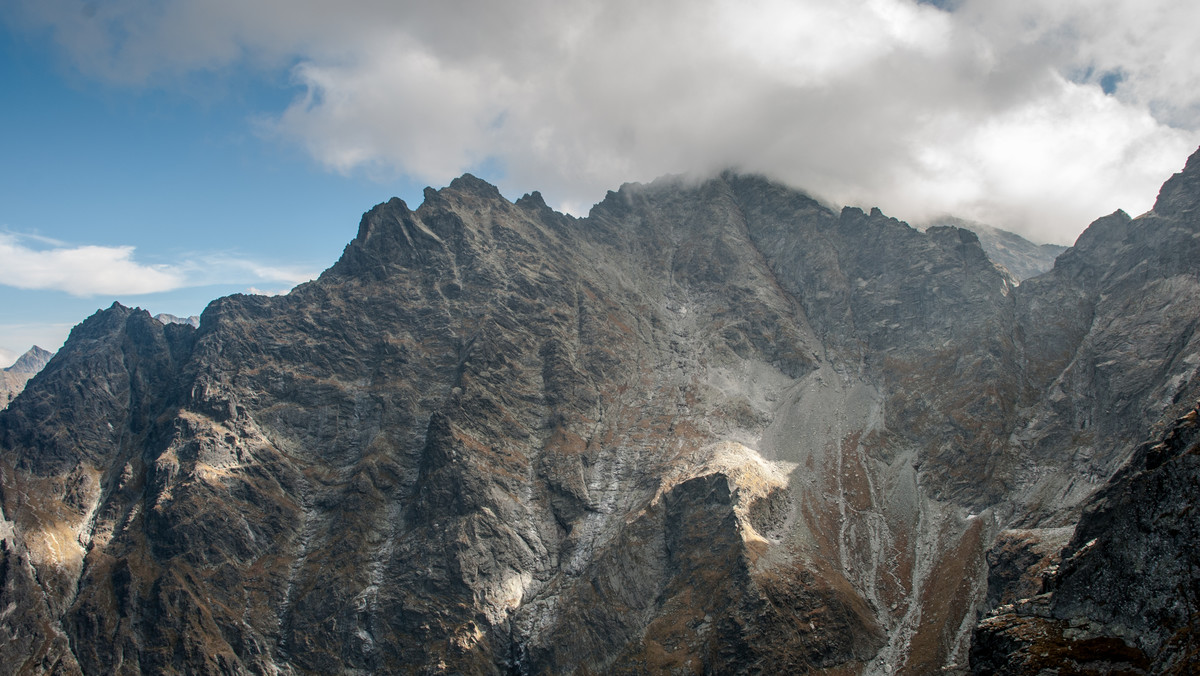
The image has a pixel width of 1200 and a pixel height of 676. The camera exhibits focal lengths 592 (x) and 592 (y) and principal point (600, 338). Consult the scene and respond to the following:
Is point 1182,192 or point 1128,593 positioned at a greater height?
point 1182,192

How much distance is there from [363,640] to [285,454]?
57030 millimetres

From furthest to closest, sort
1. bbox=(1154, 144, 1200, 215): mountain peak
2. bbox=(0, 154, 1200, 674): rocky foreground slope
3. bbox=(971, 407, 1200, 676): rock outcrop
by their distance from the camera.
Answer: bbox=(1154, 144, 1200, 215): mountain peak, bbox=(0, 154, 1200, 674): rocky foreground slope, bbox=(971, 407, 1200, 676): rock outcrop

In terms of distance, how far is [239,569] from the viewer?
12950 centimetres

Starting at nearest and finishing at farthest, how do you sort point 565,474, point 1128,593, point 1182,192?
point 1128,593 < point 1182,192 < point 565,474

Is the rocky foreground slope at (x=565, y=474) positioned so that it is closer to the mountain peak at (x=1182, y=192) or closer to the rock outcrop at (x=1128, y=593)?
the mountain peak at (x=1182, y=192)

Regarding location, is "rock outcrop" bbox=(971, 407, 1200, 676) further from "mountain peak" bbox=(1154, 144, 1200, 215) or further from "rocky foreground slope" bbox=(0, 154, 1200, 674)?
"mountain peak" bbox=(1154, 144, 1200, 215)

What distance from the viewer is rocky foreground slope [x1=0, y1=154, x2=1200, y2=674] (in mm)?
109000

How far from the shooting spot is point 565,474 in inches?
5758

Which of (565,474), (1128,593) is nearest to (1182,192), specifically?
(1128,593)

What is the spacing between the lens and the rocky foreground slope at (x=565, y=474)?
109000mm

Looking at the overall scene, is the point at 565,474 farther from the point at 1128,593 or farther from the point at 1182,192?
the point at 1182,192

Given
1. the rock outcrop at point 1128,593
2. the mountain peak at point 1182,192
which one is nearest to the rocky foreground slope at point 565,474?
the mountain peak at point 1182,192

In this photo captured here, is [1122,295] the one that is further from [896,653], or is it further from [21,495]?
[21,495]

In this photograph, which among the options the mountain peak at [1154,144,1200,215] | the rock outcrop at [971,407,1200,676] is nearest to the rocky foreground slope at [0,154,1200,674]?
the mountain peak at [1154,144,1200,215]
